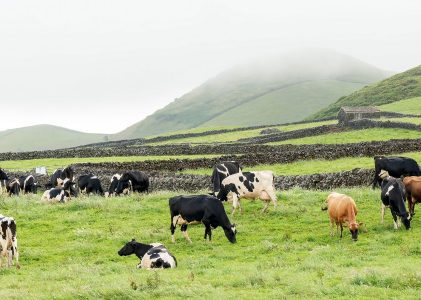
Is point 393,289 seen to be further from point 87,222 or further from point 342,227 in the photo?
point 87,222

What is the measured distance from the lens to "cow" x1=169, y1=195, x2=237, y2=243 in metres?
20.0

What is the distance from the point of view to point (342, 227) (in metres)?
20.7

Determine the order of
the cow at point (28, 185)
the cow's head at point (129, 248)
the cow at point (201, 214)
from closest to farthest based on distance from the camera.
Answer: the cow's head at point (129, 248) → the cow at point (201, 214) → the cow at point (28, 185)

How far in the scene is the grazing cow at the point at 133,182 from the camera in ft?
112

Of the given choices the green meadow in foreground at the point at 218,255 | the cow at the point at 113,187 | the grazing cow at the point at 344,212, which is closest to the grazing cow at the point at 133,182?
the cow at the point at 113,187

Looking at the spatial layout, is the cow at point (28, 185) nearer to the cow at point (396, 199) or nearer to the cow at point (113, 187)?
the cow at point (113, 187)

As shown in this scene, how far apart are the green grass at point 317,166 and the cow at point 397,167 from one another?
794 centimetres

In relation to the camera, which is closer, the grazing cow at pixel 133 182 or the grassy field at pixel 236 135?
the grazing cow at pixel 133 182

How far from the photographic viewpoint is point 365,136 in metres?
63.5

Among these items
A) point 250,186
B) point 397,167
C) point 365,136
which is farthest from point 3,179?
point 365,136

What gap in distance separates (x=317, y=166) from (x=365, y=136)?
23819mm

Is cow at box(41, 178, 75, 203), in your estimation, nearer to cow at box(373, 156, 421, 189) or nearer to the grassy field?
cow at box(373, 156, 421, 189)

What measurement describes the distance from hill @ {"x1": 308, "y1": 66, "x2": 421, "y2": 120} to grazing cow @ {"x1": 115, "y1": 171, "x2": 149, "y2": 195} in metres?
119

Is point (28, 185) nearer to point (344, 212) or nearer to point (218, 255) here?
point (218, 255)
